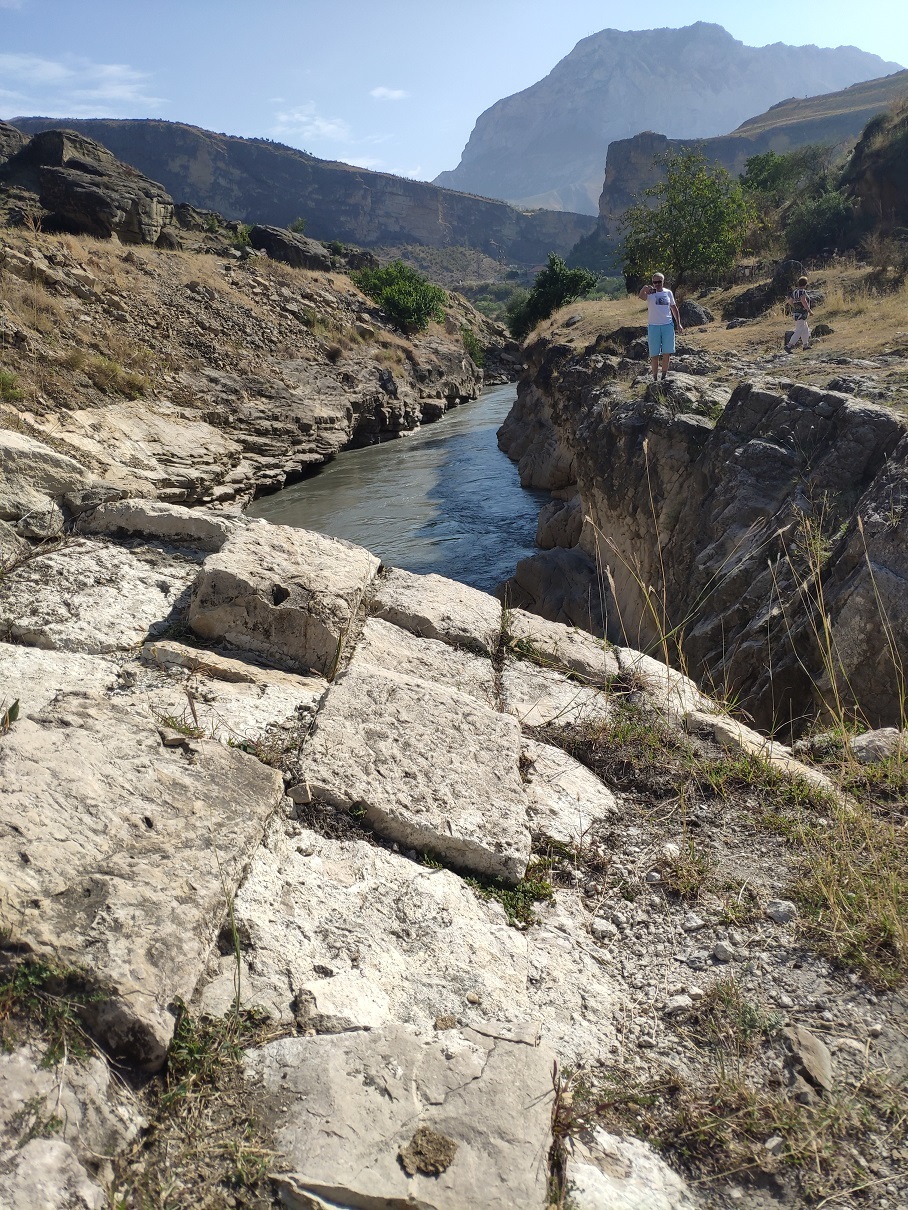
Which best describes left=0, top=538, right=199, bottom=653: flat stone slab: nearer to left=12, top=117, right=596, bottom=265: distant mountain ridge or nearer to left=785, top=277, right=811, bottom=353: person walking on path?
left=785, top=277, right=811, bottom=353: person walking on path

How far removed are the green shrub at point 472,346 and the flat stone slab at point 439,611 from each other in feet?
120

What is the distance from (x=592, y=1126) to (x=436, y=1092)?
0.29 meters

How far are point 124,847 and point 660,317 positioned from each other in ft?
A: 31.4

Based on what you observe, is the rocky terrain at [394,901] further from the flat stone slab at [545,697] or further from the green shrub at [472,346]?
the green shrub at [472,346]

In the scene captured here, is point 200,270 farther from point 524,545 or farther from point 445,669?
point 445,669

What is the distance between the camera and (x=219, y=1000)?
147cm

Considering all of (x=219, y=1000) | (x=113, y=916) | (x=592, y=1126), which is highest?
(x=113, y=916)

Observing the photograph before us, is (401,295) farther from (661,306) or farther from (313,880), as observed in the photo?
(313,880)

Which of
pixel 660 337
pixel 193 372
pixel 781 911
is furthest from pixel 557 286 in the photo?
pixel 781 911

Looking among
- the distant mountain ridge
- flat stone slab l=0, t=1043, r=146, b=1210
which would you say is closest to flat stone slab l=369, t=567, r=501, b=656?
flat stone slab l=0, t=1043, r=146, b=1210

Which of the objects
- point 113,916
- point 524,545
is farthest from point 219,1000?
point 524,545

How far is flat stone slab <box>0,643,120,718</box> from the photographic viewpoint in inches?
90.0

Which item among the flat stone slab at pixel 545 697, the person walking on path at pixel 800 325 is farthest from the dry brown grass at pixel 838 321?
the flat stone slab at pixel 545 697

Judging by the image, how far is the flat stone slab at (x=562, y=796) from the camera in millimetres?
2234
